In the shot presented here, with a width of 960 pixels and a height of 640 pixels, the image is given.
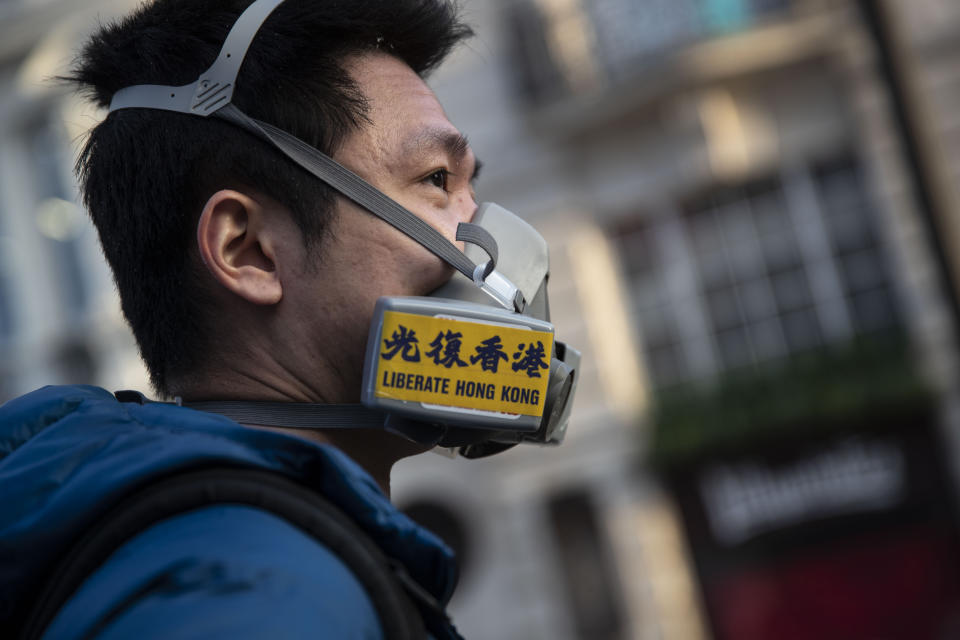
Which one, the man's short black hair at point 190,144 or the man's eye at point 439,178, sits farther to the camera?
the man's eye at point 439,178

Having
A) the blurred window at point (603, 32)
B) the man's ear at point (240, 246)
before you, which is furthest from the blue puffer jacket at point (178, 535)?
the blurred window at point (603, 32)

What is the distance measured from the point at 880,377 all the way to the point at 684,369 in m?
1.97

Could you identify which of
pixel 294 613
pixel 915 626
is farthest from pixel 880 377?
pixel 294 613

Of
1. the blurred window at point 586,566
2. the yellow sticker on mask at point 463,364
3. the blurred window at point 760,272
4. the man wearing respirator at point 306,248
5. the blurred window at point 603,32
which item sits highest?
the blurred window at point 603,32

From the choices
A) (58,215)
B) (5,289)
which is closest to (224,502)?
(58,215)

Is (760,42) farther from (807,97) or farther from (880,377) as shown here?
(880,377)

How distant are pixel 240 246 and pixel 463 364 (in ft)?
1.22

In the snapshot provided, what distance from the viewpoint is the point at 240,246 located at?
1.59m

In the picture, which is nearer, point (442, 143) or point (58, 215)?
point (442, 143)

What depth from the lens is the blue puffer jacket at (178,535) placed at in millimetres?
896

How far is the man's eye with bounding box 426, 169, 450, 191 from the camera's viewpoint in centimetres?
176

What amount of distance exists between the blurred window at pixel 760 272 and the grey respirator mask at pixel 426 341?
9809 mm

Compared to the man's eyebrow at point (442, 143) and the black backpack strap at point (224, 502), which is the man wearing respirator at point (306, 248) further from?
the black backpack strap at point (224, 502)

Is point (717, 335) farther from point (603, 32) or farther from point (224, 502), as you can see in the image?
point (224, 502)
